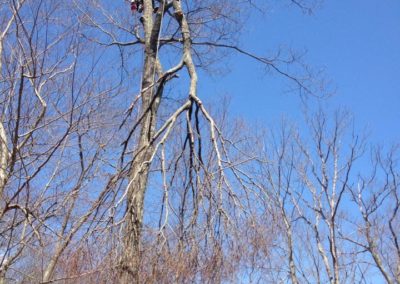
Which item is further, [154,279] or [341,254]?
[341,254]

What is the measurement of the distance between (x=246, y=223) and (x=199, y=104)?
1.04 metres

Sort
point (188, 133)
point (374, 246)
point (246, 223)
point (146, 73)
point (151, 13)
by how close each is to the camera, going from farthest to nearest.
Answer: point (374, 246), point (151, 13), point (146, 73), point (188, 133), point (246, 223)

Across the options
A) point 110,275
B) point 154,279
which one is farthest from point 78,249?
point 154,279

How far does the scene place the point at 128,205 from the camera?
314 cm

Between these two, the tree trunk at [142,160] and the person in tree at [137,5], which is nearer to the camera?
the tree trunk at [142,160]

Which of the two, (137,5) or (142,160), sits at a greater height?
(137,5)

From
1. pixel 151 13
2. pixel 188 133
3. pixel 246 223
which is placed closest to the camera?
pixel 246 223

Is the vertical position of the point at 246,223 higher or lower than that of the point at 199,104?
lower

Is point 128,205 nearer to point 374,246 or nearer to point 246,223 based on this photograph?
point 246,223

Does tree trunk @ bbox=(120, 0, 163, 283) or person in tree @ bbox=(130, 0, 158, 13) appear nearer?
tree trunk @ bbox=(120, 0, 163, 283)

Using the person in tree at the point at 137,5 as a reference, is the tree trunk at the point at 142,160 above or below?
below

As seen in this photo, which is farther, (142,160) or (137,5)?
(137,5)

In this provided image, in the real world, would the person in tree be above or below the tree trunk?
above

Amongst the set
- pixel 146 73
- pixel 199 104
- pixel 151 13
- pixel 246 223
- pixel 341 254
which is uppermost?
pixel 341 254
